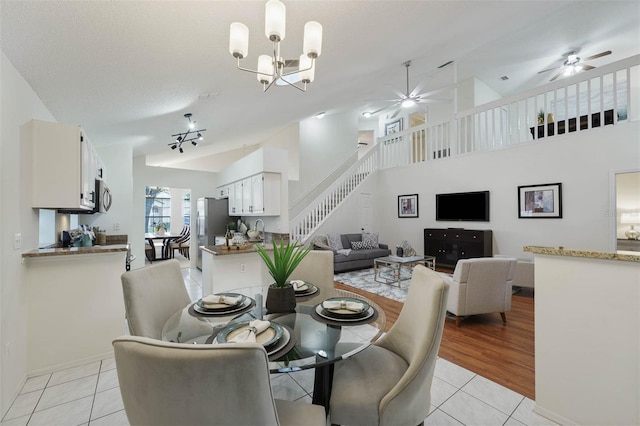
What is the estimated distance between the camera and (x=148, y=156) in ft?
22.4

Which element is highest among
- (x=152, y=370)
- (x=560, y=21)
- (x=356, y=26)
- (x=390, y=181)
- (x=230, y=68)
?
(x=560, y=21)

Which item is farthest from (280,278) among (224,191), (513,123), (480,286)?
(513,123)

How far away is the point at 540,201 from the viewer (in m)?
4.99

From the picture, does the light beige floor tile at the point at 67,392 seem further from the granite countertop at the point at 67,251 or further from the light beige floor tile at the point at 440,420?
the light beige floor tile at the point at 440,420

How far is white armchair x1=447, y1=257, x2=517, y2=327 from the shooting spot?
3.10 metres

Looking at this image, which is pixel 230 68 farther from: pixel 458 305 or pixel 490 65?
pixel 490 65

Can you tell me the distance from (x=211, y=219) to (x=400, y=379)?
580 centimetres

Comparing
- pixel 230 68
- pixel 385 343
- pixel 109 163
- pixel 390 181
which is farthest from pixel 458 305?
pixel 109 163

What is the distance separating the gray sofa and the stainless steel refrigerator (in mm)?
2286

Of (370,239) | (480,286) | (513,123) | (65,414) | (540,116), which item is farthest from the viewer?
(370,239)

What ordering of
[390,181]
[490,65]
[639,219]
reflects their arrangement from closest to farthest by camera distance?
[639,219] < [490,65] < [390,181]

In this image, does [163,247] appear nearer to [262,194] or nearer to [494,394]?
[262,194]

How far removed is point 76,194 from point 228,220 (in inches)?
170

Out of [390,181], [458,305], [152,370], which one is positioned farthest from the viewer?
[390,181]
